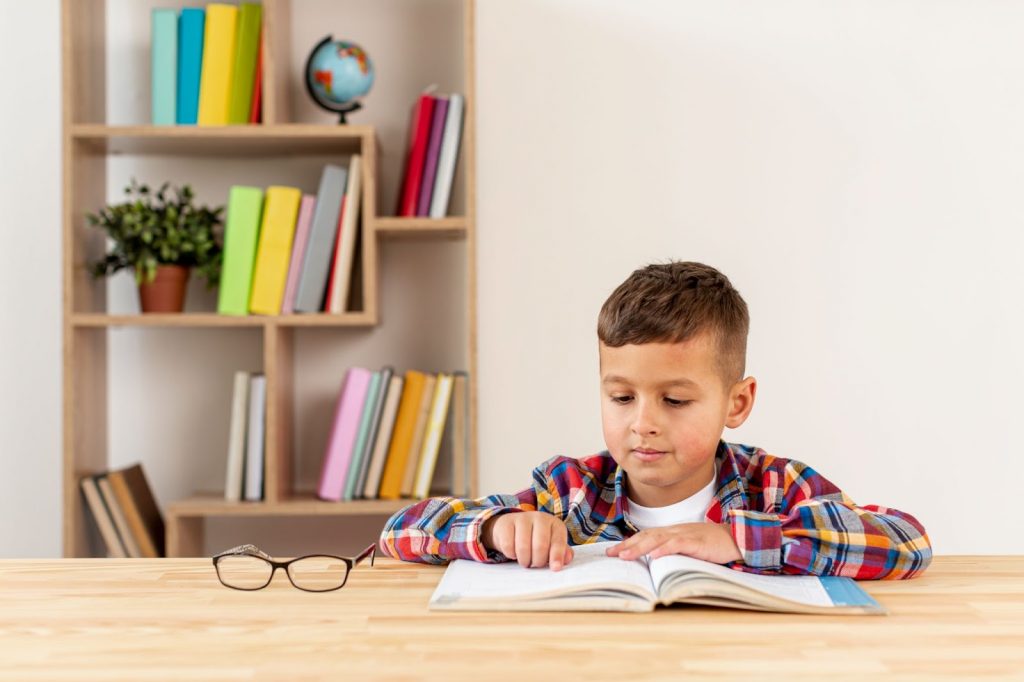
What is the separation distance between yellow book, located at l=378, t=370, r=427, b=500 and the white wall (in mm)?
199

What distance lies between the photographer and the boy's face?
Answer: 127 centimetres

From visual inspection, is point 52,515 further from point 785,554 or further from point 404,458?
point 785,554

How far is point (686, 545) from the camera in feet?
3.38

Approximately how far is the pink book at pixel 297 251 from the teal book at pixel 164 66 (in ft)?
1.14

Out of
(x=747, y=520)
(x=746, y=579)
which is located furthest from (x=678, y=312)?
(x=746, y=579)

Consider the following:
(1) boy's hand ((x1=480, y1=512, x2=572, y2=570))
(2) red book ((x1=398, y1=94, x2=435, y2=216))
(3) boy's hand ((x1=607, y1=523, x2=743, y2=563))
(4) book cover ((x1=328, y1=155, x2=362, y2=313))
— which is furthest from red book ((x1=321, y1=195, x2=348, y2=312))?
(3) boy's hand ((x1=607, y1=523, x2=743, y2=563))

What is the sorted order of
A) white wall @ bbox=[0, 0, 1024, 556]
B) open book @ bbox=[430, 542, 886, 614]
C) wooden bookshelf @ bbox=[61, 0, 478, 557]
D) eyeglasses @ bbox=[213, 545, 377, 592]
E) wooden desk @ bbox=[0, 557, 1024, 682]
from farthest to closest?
white wall @ bbox=[0, 0, 1024, 556] → wooden bookshelf @ bbox=[61, 0, 478, 557] → eyeglasses @ bbox=[213, 545, 377, 592] → open book @ bbox=[430, 542, 886, 614] → wooden desk @ bbox=[0, 557, 1024, 682]

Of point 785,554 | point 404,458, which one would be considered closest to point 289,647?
point 785,554

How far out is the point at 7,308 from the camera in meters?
2.46

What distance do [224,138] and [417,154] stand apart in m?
0.42

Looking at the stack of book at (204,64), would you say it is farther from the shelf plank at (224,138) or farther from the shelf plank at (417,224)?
the shelf plank at (417,224)

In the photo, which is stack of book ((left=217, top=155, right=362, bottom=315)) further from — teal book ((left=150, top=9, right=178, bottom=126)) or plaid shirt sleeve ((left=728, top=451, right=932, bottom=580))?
plaid shirt sleeve ((left=728, top=451, right=932, bottom=580))

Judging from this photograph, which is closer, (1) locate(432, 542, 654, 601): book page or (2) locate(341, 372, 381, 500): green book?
(1) locate(432, 542, 654, 601): book page

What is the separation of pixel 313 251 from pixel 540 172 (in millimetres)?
566
